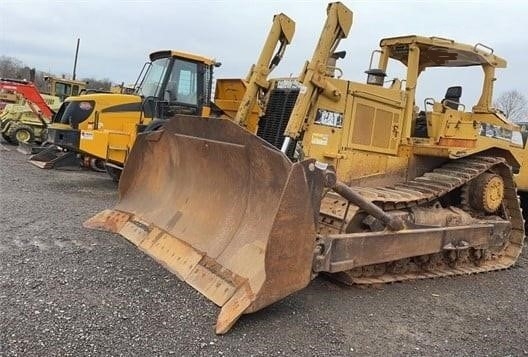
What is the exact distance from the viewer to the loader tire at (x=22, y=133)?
628 inches

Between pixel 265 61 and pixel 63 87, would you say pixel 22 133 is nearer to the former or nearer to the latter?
pixel 63 87

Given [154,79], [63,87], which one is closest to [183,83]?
[154,79]

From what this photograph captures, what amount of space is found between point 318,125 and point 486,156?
2.42 m

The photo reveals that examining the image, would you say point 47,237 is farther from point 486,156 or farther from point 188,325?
point 486,156

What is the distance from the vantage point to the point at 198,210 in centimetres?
482

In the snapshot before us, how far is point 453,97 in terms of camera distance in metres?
6.65

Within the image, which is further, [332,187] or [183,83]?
[183,83]

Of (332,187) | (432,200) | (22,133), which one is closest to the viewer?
(332,187)

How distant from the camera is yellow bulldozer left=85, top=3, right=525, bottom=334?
3764mm

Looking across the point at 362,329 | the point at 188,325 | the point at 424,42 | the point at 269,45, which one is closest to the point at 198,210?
the point at 188,325

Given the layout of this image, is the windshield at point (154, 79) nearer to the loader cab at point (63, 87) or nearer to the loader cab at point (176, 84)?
the loader cab at point (176, 84)

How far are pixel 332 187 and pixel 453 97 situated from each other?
11.9 ft

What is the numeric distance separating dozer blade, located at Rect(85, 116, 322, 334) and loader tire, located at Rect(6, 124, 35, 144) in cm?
1191

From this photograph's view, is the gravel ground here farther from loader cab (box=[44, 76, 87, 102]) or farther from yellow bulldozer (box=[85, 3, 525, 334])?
loader cab (box=[44, 76, 87, 102])
